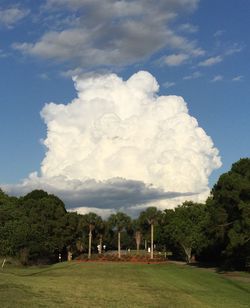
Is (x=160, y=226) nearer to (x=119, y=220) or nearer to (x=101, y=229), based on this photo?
(x=119, y=220)

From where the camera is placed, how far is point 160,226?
112562 millimetres

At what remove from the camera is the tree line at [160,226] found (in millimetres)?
63000

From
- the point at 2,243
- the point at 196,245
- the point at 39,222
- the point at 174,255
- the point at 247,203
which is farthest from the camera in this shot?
the point at 174,255

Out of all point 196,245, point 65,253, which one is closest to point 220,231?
point 196,245

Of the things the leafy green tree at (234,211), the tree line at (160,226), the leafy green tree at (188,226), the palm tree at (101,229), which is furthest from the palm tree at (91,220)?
the leafy green tree at (234,211)

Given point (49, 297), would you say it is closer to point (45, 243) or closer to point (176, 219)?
point (45, 243)

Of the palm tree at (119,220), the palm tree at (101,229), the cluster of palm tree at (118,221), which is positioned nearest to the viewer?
the cluster of palm tree at (118,221)

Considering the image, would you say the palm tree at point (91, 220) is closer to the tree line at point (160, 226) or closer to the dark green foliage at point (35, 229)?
the tree line at point (160, 226)

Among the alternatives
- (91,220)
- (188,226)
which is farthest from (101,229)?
(188,226)

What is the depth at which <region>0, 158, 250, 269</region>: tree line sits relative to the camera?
63000 mm

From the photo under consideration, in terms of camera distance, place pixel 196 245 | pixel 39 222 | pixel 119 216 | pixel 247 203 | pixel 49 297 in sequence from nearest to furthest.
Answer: pixel 49 297, pixel 247 203, pixel 196 245, pixel 39 222, pixel 119 216

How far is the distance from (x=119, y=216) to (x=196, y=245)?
73.6ft

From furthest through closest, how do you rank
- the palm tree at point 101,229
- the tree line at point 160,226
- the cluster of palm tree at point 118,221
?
the palm tree at point 101,229 < the cluster of palm tree at point 118,221 < the tree line at point 160,226

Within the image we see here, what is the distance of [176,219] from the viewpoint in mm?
97938
